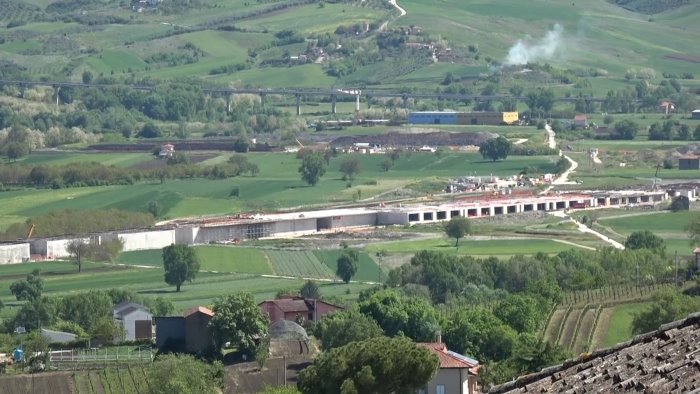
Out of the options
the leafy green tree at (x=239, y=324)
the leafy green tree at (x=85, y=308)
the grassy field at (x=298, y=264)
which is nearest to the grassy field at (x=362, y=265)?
the grassy field at (x=298, y=264)

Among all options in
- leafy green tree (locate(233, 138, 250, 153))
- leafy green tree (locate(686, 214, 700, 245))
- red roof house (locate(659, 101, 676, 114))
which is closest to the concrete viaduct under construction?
leafy green tree (locate(686, 214, 700, 245))

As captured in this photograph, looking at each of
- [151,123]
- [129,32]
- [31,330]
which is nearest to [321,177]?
[151,123]

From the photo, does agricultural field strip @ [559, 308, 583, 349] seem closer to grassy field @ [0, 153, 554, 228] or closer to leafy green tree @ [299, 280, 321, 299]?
leafy green tree @ [299, 280, 321, 299]

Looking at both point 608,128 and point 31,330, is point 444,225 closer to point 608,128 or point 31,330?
point 31,330

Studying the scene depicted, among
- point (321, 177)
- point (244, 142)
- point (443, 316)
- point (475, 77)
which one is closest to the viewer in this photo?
point (443, 316)

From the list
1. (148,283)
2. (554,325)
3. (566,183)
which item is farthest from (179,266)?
(566,183)

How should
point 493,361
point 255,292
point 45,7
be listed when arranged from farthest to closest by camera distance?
1. point 45,7
2. point 255,292
3. point 493,361

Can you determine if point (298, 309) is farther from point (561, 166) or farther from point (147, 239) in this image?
point (561, 166)
